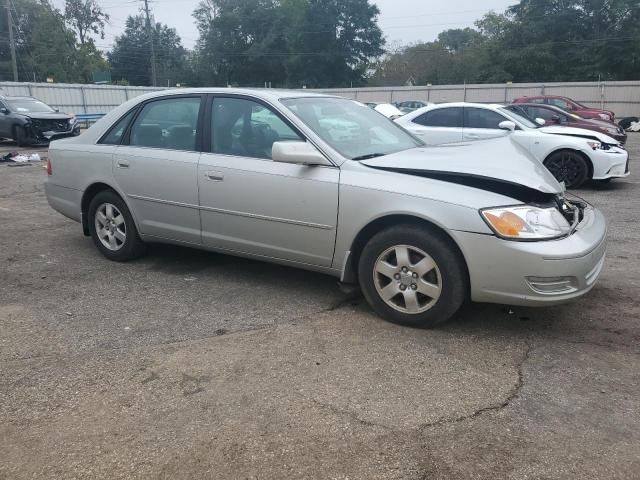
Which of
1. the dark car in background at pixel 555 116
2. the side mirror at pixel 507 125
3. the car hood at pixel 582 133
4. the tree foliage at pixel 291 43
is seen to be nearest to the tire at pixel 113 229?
the side mirror at pixel 507 125

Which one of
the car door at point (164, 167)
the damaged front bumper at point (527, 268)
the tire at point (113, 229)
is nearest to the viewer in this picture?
the damaged front bumper at point (527, 268)

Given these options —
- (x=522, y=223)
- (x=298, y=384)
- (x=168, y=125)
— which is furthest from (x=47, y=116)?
(x=522, y=223)

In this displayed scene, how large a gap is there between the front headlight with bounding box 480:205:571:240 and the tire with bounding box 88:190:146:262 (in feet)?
10.8

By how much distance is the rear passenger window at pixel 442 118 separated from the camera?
32.7 ft

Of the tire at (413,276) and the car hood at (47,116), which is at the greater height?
the car hood at (47,116)

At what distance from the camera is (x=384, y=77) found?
68.6 m

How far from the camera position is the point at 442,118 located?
10078mm

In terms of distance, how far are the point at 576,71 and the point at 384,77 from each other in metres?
26.2

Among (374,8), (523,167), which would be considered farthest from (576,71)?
(523,167)

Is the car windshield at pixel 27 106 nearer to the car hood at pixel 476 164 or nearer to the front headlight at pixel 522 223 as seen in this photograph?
the car hood at pixel 476 164

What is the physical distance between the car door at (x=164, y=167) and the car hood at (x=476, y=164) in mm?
1603

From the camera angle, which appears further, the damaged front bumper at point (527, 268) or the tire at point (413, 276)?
the tire at point (413, 276)

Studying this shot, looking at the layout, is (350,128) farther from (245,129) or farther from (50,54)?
(50,54)

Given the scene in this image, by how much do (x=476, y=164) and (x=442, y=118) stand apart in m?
6.58
